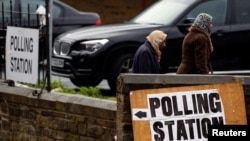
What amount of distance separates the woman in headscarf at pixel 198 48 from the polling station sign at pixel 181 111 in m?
2.15

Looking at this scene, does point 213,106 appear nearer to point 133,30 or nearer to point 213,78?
point 213,78

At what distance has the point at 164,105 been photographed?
7.04m

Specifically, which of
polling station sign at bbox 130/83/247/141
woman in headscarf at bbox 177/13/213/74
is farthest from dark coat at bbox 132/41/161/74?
polling station sign at bbox 130/83/247/141

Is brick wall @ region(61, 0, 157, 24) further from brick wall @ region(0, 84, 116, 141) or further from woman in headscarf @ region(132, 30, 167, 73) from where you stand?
woman in headscarf @ region(132, 30, 167, 73)

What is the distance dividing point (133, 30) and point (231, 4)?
1569 millimetres

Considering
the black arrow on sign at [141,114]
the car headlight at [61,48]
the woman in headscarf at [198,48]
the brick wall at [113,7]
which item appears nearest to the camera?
the black arrow on sign at [141,114]

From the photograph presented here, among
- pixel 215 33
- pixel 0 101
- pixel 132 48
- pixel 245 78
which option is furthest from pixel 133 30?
pixel 245 78

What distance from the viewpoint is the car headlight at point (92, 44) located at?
1305 cm

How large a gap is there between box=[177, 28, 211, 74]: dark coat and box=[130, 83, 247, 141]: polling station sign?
2.12 meters

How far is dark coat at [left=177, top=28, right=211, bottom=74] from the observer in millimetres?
9320

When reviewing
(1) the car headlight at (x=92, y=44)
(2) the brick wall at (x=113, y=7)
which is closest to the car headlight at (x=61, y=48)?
(1) the car headlight at (x=92, y=44)

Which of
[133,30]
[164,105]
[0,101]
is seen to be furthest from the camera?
[133,30]

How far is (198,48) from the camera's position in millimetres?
9398

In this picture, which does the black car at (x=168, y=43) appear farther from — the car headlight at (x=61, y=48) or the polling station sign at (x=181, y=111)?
the polling station sign at (x=181, y=111)
